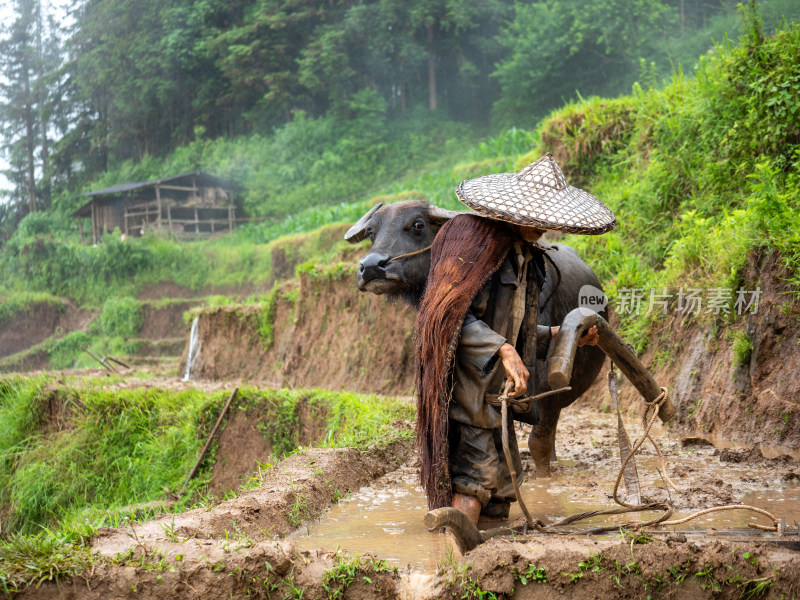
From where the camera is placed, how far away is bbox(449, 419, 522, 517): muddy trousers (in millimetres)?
3547

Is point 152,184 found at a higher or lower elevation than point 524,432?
higher

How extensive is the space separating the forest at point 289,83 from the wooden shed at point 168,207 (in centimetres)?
152

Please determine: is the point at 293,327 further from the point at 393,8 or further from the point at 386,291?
the point at 393,8

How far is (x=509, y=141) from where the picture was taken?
894 inches

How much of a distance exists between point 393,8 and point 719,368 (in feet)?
116

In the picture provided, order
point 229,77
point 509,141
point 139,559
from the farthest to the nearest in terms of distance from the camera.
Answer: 1. point 229,77
2. point 509,141
3. point 139,559

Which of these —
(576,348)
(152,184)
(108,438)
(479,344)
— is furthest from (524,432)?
(152,184)

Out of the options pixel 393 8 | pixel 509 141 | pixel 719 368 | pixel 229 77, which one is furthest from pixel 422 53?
pixel 719 368

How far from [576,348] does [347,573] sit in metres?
1.45

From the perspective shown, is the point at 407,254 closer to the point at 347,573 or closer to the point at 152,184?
the point at 347,573

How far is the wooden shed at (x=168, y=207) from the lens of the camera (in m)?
35.7

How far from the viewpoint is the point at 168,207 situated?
35.7 m

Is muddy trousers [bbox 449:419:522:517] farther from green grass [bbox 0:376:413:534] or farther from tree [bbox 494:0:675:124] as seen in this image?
tree [bbox 494:0:675:124]

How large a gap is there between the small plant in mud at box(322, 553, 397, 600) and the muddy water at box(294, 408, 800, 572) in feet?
0.71
